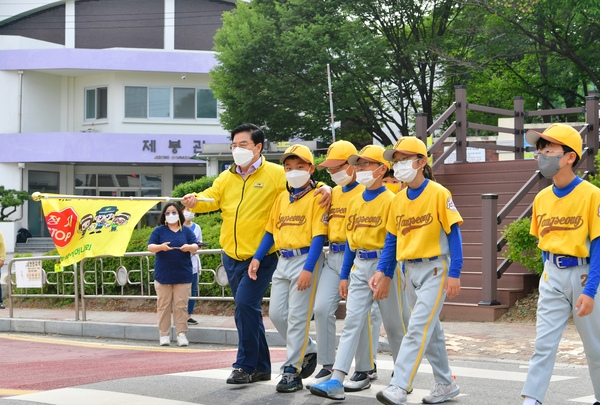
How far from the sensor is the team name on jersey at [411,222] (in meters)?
7.08

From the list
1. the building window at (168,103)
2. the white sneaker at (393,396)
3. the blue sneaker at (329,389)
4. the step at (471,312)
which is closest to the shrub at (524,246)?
the step at (471,312)

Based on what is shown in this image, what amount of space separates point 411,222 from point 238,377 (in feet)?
7.00

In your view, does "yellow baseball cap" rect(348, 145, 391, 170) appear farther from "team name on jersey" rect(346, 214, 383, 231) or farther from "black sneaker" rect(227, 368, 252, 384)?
"black sneaker" rect(227, 368, 252, 384)

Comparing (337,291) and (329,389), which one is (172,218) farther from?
(329,389)

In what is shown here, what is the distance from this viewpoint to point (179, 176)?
45.5 metres

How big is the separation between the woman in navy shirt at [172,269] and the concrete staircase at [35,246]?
2988cm

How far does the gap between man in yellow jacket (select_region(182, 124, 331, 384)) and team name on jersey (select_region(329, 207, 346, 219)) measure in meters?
0.67

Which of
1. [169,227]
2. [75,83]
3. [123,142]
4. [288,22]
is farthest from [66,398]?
[75,83]

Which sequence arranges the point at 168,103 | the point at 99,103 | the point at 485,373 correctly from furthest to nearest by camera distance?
the point at 99,103 → the point at 168,103 → the point at 485,373

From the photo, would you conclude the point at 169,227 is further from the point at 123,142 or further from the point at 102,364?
the point at 123,142

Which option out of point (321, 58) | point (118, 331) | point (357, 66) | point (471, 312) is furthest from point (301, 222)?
point (357, 66)

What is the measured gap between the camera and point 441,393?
727cm

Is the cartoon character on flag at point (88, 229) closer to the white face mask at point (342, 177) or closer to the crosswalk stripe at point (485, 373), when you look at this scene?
the crosswalk stripe at point (485, 373)

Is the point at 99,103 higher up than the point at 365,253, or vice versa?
the point at 99,103
